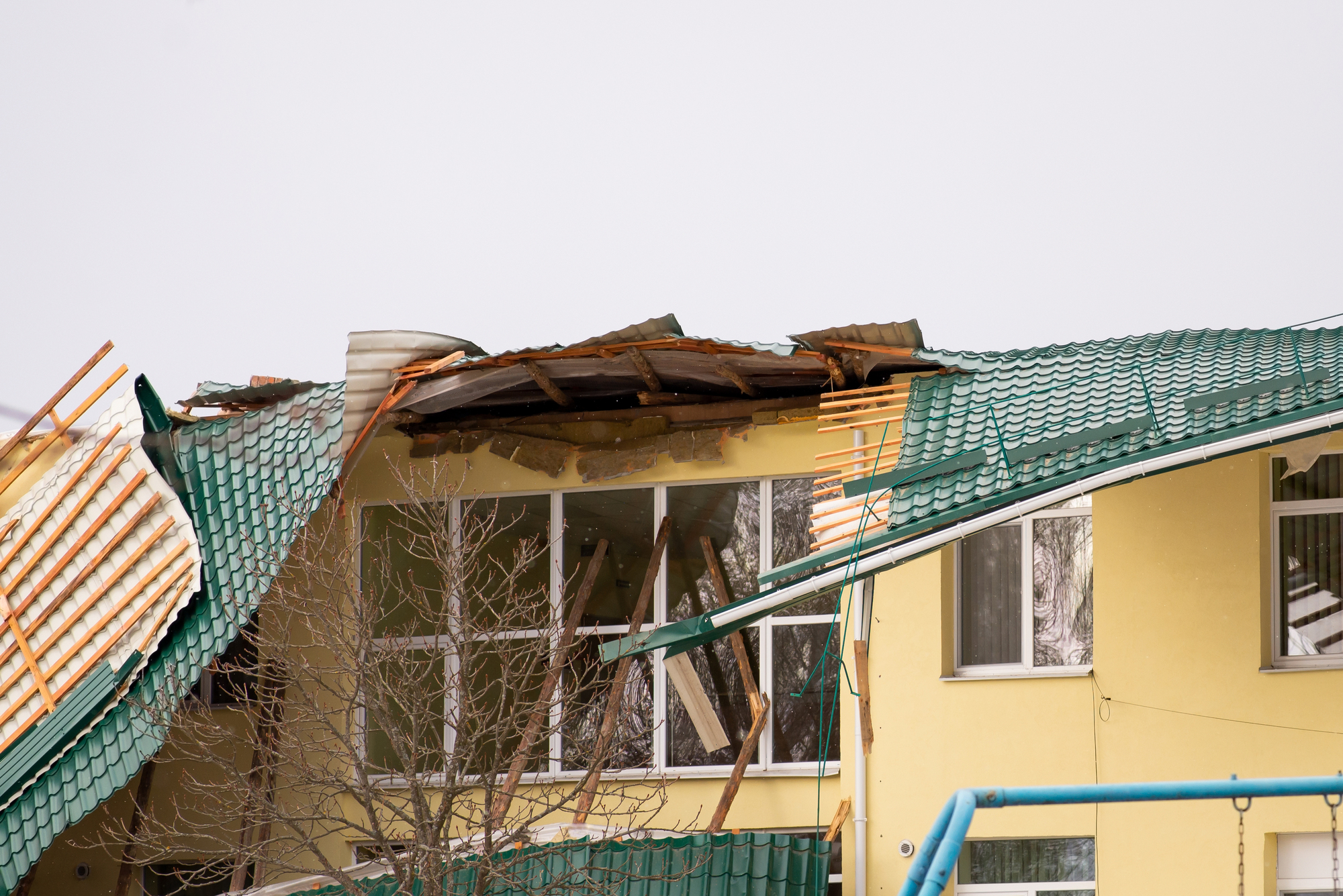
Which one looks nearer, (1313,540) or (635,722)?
(1313,540)

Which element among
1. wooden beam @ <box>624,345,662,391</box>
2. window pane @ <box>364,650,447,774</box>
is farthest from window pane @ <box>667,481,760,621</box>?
window pane @ <box>364,650,447,774</box>

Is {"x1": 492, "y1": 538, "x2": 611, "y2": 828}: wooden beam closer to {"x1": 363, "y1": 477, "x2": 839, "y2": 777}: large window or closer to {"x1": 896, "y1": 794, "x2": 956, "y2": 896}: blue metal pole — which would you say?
{"x1": 363, "y1": 477, "x2": 839, "y2": 777}: large window

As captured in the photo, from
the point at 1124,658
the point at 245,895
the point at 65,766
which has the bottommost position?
the point at 245,895

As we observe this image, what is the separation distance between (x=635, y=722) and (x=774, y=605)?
3954 millimetres

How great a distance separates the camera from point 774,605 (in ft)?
30.6

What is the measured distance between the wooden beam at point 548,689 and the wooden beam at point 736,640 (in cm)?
95

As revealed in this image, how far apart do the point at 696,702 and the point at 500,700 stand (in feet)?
5.75

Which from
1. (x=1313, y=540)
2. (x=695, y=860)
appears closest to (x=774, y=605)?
(x=695, y=860)

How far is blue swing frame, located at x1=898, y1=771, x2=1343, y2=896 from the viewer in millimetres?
6438

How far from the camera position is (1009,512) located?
923 centimetres

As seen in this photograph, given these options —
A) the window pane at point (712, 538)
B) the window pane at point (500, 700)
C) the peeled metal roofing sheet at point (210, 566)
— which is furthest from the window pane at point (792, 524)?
the peeled metal roofing sheet at point (210, 566)

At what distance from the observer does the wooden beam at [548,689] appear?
10.4 meters

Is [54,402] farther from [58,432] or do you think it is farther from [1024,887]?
[1024,887]

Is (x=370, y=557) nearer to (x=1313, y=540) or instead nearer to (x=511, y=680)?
(x=511, y=680)
